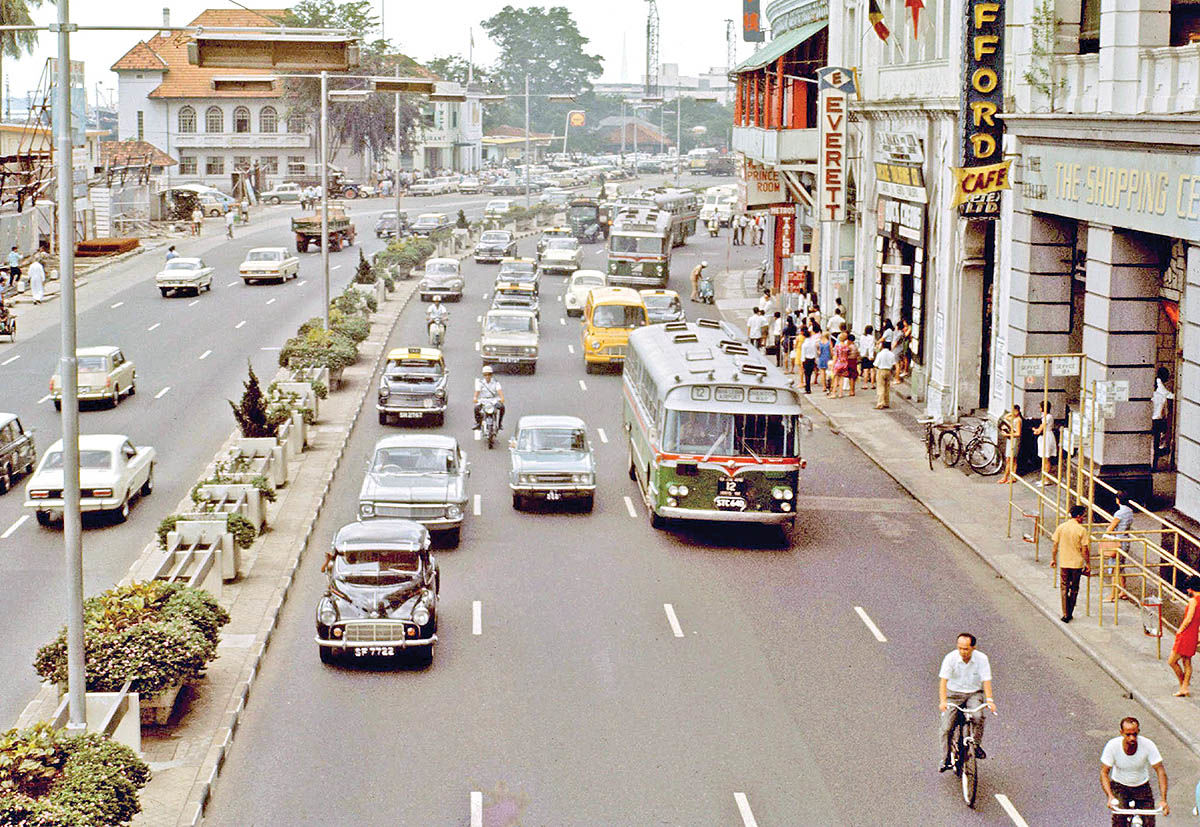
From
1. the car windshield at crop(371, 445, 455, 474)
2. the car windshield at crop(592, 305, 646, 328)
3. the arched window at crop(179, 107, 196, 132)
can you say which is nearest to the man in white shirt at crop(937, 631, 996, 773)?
the car windshield at crop(371, 445, 455, 474)

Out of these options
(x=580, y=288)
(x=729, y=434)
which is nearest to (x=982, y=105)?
(x=729, y=434)

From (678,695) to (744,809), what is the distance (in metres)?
3.97

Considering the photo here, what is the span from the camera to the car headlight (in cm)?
2259

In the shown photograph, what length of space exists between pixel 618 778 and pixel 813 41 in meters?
48.7

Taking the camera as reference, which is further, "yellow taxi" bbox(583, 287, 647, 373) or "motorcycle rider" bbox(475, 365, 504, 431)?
"yellow taxi" bbox(583, 287, 647, 373)

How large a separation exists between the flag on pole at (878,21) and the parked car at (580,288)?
67.1ft

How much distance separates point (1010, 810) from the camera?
708 inches

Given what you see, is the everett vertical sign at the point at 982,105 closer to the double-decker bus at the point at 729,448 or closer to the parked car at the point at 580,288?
the double-decker bus at the point at 729,448

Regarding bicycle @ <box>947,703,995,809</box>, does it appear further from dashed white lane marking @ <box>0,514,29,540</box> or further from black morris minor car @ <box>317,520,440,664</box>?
dashed white lane marking @ <box>0,514,29,540</box>

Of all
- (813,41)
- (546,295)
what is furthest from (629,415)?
(546,295)

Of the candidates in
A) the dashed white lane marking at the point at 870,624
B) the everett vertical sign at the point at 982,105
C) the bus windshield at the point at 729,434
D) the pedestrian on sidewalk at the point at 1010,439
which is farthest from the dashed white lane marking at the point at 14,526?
the everett vertical sign at the point at 982,105

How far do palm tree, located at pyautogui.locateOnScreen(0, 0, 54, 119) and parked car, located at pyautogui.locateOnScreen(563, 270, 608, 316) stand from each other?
27932 mm

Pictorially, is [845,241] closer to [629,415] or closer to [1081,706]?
[629,415]

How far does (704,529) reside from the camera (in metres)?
31.5
